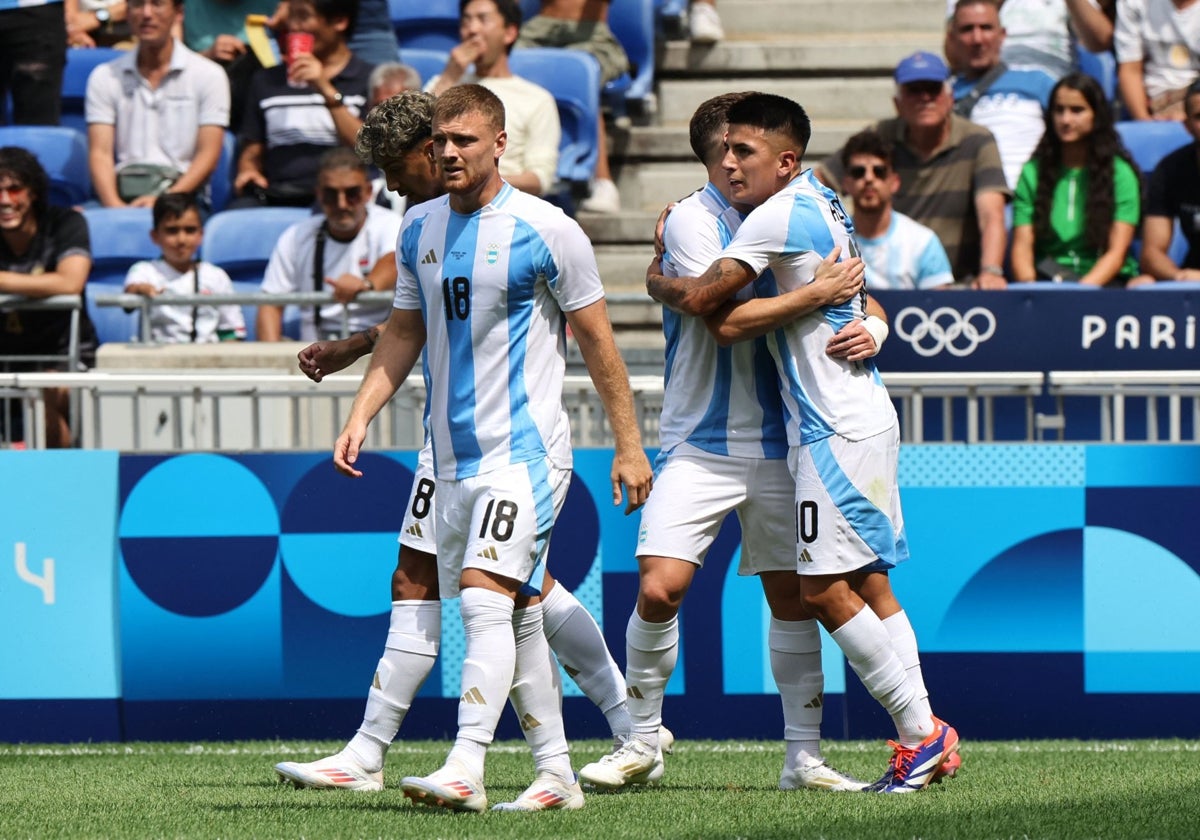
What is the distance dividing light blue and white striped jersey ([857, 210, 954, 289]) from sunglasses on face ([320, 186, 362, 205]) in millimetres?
2520

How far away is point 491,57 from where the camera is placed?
34.9 ft

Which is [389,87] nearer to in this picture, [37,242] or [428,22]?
[37,242]

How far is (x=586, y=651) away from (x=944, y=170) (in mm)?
4800

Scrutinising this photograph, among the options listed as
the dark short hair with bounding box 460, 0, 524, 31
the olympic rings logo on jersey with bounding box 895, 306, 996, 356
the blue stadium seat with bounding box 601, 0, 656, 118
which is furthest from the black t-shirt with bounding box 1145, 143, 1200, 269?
the blue stadium seat with bounding box 601, 0, 656, 118

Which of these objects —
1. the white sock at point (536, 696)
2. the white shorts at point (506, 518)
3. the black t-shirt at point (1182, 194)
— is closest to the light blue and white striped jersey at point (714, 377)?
the white shorts at point (506, 518)

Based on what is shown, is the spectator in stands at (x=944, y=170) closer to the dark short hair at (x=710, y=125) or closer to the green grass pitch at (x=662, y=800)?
the green grass pitch at (x=662, y=800)

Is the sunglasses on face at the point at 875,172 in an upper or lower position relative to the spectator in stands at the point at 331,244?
upper

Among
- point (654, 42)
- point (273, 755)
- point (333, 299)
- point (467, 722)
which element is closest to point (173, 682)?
point (273, 755)

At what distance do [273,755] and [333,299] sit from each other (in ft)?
7.34

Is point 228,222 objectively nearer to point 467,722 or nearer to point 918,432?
point 918,432

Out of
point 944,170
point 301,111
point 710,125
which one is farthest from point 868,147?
point 301,111

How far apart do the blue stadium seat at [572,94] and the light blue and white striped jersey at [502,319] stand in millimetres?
5816

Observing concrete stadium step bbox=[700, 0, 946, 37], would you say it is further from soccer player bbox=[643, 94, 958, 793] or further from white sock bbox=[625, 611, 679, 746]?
white sock bbox=[625, 611, 679, 746]

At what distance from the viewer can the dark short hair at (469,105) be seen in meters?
5.26
